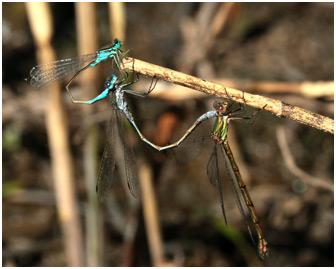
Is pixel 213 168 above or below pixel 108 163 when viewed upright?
below

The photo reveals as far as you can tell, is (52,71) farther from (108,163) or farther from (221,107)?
(221,107)

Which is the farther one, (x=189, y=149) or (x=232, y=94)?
(x=189, y=149)

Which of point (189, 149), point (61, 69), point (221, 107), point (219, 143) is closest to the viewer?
point (221, 107)

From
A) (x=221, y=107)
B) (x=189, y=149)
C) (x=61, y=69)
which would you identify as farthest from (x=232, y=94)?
(x=61, y=69)

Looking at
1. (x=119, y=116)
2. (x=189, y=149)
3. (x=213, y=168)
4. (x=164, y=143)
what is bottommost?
(x=213, y=168)

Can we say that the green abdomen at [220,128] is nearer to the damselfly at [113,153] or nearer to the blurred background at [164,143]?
the damselfly at [113,153]

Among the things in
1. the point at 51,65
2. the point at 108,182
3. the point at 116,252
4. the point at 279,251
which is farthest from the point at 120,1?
the point at 279,251

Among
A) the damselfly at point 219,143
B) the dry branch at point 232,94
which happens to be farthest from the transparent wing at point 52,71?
the damselfly at point 219,143

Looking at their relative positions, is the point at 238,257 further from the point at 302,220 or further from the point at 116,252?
the point at 116,252
